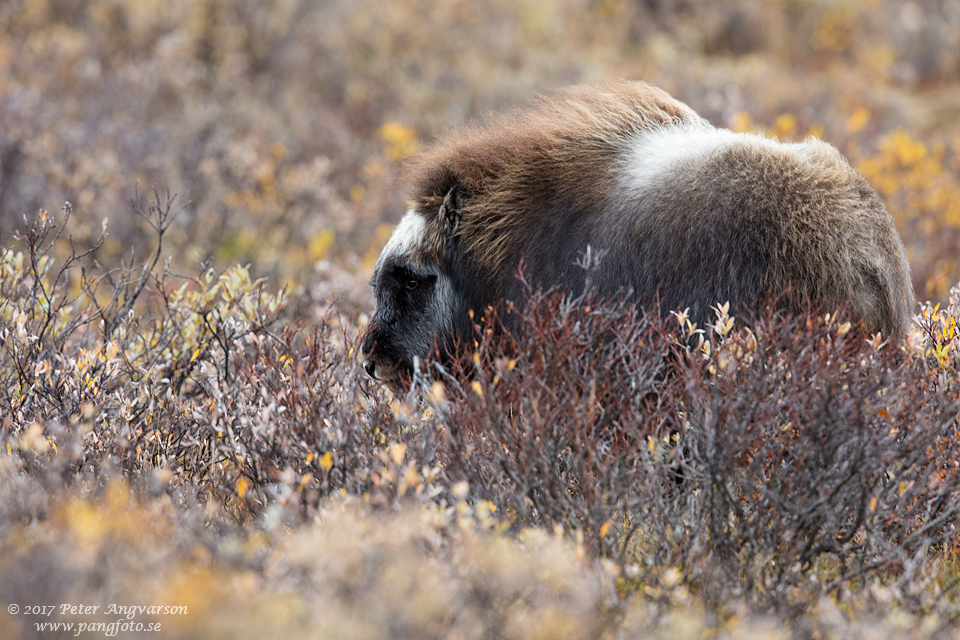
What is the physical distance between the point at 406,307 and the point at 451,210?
0.47 metres

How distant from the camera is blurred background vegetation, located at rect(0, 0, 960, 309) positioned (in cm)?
709

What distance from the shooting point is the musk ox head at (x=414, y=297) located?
354cm

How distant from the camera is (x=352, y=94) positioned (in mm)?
10891

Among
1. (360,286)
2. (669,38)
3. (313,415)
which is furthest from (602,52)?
(313,415)

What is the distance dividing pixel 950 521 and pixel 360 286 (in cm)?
380

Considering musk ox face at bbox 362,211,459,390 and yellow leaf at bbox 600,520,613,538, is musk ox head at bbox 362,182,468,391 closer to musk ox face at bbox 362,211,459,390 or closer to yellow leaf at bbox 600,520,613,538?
musk ox face at bbox 362,211,459,390

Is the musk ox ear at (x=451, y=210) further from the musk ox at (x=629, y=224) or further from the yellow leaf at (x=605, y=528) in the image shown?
the yellow leaf at (x=605, y=528)

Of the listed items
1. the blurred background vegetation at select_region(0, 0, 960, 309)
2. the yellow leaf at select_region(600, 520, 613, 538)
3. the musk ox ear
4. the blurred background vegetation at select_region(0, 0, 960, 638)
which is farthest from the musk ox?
the yellow leaf at select_region(600, 520, 613, 538)

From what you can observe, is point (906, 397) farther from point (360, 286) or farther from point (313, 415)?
point (360, 286)

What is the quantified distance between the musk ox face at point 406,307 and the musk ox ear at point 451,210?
11 centimetres

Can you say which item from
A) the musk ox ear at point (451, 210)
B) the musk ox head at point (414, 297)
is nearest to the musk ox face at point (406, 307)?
the musk ox head at point (414, 297)

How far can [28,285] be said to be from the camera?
3.95 meters

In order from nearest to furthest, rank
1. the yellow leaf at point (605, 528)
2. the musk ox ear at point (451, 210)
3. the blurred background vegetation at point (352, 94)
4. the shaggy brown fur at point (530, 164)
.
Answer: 1. the yellow leaf at point (605, 528)
2. the shaggy brown fur at point (530, 164)
3. the musk ox ear at point (451, 210)
4. the blurred background vegetation at point (352, 94)

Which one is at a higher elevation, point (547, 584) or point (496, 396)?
point (496, 396)
